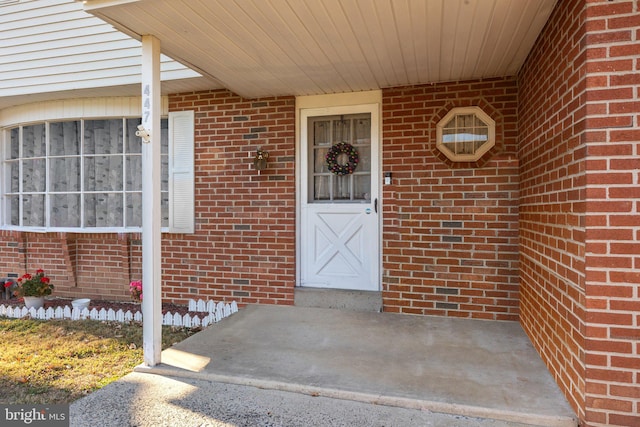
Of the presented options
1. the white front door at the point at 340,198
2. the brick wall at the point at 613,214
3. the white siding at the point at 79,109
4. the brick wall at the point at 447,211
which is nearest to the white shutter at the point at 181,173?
the white siding at the point at 79,109

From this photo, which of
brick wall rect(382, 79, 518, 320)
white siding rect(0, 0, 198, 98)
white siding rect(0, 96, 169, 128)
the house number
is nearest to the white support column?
the house number

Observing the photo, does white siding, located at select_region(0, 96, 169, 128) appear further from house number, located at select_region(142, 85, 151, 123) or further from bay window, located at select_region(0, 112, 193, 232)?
house number, located at select_region(142, 85, 151, 123)

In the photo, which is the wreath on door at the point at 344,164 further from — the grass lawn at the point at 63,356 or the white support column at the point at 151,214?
the grass lawn at the point at 63,356

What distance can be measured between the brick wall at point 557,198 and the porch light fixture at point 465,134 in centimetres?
45

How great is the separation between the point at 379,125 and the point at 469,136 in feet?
3.17

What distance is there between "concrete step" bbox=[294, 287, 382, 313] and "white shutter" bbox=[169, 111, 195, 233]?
1.66 meters

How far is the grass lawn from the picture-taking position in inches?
114

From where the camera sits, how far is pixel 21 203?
5922mm

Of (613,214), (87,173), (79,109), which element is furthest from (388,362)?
(79,109)

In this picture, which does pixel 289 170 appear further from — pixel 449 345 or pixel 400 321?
pixel 449 345

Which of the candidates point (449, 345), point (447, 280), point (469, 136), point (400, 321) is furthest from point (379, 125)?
point (449, 345)

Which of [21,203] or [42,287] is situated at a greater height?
[21,203]

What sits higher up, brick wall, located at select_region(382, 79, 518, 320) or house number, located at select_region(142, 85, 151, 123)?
house number, located at select_region(142, 85, 151, 123)

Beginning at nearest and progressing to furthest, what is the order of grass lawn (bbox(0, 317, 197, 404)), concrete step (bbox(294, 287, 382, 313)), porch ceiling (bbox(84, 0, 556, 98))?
porch ceiling (bbox(84, 0, 556, 98))
grass lawn (bbox(0, 317, 197, 404))
concrete step (bbox(294, 287, 382, 313))
